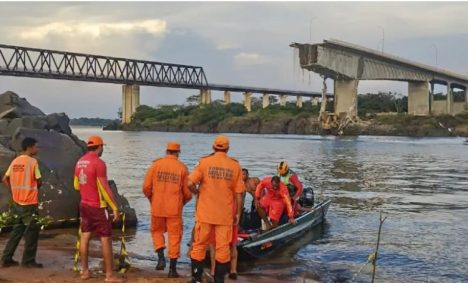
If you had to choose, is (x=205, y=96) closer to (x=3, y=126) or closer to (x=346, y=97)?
(x=346, y=97)

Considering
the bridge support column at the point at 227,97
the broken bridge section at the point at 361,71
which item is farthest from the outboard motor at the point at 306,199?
the bridge support column at the point at 227,97

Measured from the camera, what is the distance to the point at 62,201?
14.5 metres

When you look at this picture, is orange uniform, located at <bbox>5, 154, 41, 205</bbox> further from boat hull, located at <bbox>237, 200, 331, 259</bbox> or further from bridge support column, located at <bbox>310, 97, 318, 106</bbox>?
bridge support column, located at <bbox>310, 97, 318, 106</bbox>

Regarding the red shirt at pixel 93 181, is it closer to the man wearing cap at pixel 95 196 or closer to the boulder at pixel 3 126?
the man wearing cap at pixel 95 196

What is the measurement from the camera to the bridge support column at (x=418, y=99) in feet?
406

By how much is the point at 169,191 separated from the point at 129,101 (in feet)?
479

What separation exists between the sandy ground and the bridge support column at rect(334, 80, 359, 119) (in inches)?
3720

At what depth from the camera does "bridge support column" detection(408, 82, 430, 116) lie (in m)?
124

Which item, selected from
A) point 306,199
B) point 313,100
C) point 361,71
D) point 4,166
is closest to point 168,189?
point 4,166

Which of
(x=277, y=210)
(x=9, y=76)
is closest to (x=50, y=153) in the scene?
(x=277, y=210)

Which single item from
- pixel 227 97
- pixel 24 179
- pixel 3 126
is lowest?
pixel 24 179

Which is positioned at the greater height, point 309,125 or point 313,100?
point 313,100

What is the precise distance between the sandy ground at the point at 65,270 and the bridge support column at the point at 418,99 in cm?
11726

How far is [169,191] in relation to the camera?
30.7ft
